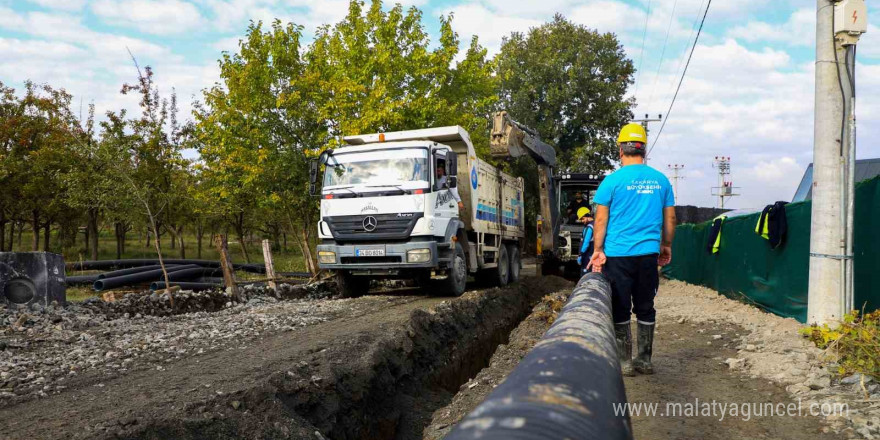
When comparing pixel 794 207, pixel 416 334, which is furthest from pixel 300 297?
pixel 794 207

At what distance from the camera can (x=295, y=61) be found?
18.3 m

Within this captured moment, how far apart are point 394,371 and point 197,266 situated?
10.0 metres

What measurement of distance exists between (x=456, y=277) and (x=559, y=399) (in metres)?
10.7

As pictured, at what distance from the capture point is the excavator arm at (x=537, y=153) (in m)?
12.9

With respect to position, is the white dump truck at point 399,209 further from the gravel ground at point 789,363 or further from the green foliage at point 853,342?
the green foliage at point 853,342

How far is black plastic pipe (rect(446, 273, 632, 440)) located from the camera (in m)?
1.17

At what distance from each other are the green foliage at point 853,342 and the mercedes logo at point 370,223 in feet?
24.1

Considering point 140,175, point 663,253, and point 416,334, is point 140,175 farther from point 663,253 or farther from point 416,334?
point 663,253

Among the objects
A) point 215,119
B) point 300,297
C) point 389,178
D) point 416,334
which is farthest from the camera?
point 215,119

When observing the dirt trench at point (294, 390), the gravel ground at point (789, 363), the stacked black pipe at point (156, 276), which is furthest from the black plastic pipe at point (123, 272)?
the gravel ground at point (789, 363)

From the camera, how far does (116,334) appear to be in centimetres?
772

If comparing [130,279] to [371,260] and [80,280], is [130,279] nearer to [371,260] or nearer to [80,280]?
[80,280]

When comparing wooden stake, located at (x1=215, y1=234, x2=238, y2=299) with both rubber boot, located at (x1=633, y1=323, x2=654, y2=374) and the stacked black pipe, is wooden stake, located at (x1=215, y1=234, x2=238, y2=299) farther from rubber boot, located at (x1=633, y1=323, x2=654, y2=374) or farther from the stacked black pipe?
rubber boot, located at (x1=633, y1=323, x2=654, y2=374)

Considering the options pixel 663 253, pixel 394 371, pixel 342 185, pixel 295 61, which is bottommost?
pixel 394 371
